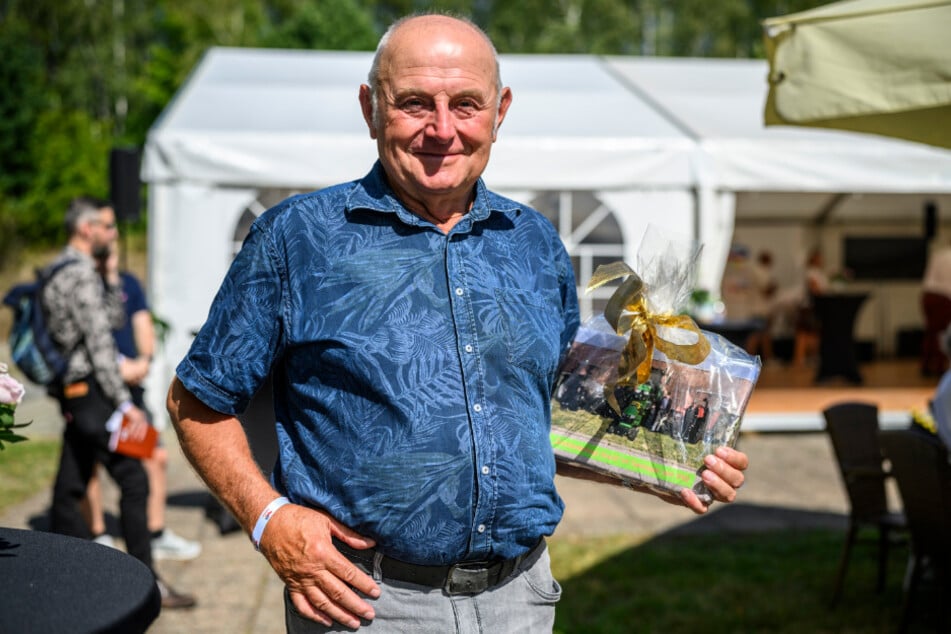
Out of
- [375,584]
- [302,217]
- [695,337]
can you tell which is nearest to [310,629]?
[375,584]

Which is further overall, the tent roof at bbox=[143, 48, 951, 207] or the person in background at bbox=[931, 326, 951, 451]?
the tent roof at bbox=[143, 48, 951, 207]

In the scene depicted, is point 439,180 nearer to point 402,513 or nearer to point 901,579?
point 402,513

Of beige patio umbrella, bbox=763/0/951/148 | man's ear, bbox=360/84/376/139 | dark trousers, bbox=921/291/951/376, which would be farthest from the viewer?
dark trousers, bbox=921/291/951/376

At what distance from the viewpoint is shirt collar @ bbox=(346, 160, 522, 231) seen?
81.0 inches

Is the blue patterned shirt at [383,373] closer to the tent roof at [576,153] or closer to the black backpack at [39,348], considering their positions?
the black backpack at [39,348]

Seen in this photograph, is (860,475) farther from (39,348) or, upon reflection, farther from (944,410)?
(39,348)

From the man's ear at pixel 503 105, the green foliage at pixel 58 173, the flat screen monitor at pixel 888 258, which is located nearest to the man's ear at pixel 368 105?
the man's ear at pixel 503 105

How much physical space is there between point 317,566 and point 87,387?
351 cm

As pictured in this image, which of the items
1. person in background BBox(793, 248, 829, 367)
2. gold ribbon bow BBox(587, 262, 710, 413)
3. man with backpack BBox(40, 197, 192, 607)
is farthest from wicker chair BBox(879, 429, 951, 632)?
person in background BBox(793, 248, 829, 367)

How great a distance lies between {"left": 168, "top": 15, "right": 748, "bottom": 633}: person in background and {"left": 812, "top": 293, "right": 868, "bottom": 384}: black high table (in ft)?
39.0

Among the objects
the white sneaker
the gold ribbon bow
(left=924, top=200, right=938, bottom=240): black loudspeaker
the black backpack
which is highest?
the gold ribbon bow

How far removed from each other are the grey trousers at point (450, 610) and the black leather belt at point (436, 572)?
13mm

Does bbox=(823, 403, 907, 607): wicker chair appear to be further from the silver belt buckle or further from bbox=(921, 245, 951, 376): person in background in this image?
bbox=(921, 245, 951, 376): person in background

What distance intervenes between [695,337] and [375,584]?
2.74 ft
